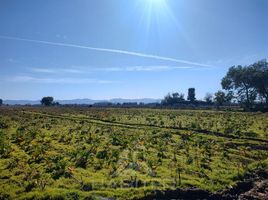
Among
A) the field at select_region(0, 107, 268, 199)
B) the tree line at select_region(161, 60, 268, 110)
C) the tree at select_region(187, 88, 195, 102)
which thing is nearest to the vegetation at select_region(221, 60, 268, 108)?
the tree line at select_region(161, 60, 268, 110)

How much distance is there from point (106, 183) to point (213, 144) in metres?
14.3

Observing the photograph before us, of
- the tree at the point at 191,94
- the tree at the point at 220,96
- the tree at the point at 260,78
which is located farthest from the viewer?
the tree at the point at 191,94

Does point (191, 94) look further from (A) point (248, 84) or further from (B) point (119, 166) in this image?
(B) point (119, 166)

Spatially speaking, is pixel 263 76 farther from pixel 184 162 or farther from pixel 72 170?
pixel 72 170

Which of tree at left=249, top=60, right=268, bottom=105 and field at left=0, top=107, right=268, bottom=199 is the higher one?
tree at left=249, top=60, right=268, bottom=105

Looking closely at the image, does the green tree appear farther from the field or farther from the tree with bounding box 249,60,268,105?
the field

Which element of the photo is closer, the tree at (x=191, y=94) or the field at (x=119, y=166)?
Answer: the field at (x=119, y=166)

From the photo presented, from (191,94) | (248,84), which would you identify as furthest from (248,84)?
(191,94)

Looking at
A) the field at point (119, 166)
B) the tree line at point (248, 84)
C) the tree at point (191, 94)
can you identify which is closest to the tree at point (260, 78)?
the tree line at point (248, 84)

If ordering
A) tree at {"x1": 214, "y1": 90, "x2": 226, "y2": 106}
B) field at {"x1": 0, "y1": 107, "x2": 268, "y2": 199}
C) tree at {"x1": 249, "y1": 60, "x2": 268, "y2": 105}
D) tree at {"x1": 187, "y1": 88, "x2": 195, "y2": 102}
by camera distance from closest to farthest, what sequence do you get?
field at {"x1": 0, "y1": 107, "x2": 268, "y2": 199}
tree at {"x1": 249, "y1": 60, "x2": 268, "y2": 105}
tree at {"x1": 214, "y1": 90, "x2": 226, "y2": 106}
tree at {"x1": 187, "y1": 88, "x2": 195, "y2": 102}

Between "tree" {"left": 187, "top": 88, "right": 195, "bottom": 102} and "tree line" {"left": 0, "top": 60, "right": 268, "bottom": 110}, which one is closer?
"tree line" {"left": 0, "top": 60, "right": 268, "bottom": 110}

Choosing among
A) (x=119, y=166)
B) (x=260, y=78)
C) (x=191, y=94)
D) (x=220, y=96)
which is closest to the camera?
(x=119, y=166)

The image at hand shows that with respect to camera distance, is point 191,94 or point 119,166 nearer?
point 119,166

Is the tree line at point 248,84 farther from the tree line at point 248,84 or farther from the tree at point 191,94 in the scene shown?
the tree at point 191,94
